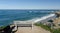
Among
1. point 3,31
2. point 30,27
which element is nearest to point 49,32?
point 30,27

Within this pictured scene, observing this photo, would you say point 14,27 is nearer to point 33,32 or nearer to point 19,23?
point 19,23

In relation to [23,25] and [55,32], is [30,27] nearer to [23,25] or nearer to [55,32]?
[23,25]

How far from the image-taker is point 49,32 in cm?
1077

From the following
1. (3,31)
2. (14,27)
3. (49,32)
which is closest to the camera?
(3,31)

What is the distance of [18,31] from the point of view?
33.6 ft

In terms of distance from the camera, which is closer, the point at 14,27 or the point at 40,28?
the point at 14,27

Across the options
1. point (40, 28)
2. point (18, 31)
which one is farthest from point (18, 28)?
point (40, 28)

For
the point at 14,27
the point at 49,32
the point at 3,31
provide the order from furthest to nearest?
the point at 49,32 → the point at 14,27 → the point at 3,31

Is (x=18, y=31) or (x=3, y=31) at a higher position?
(x=3, y=31)

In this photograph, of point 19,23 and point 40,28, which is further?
point 40,28

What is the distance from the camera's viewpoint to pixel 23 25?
10.1 metres

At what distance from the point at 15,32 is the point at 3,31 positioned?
7.23ft

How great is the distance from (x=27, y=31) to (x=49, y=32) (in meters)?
1.34

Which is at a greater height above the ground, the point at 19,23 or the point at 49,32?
the point at 19,23
